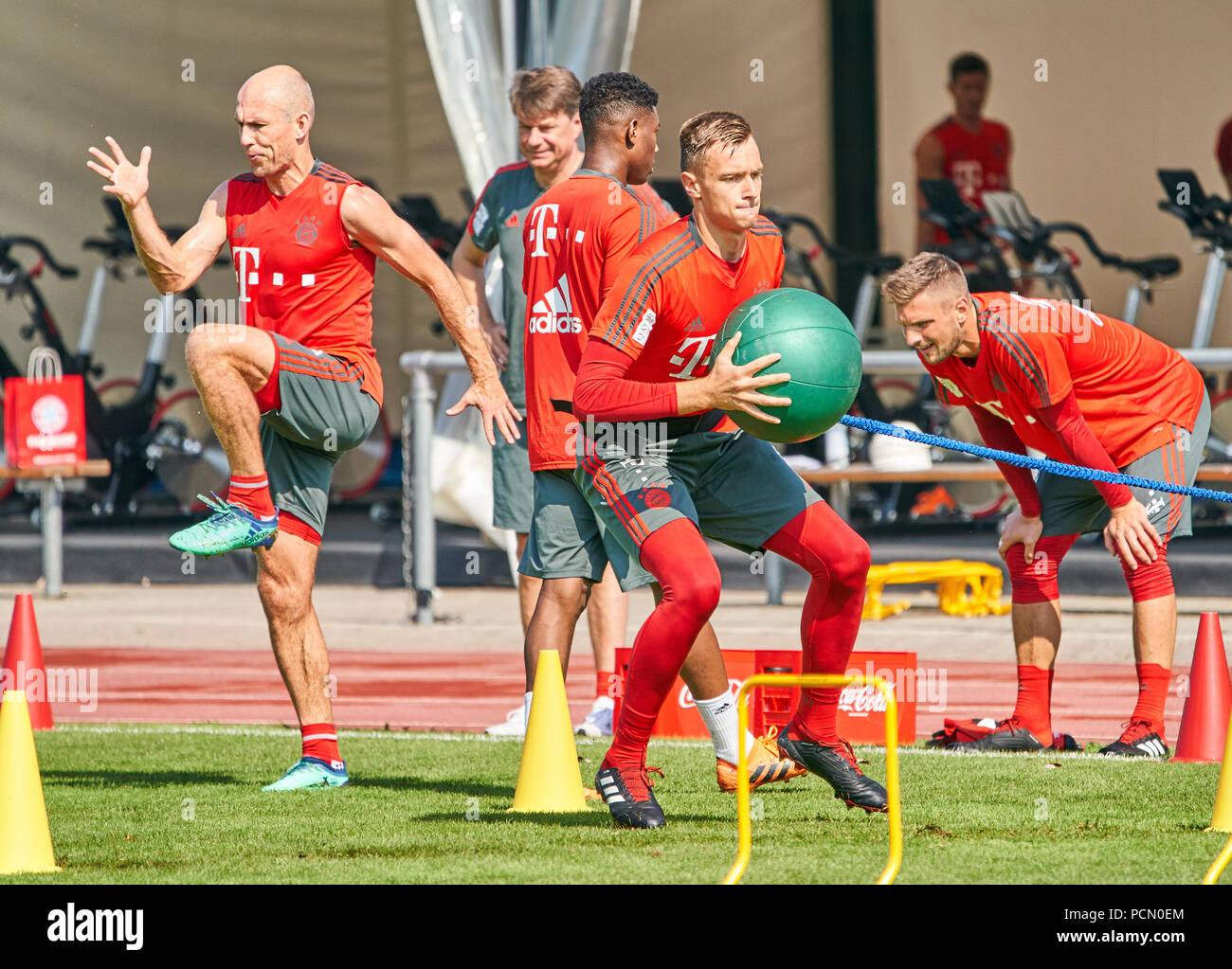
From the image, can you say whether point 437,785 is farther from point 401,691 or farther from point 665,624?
point 401,691

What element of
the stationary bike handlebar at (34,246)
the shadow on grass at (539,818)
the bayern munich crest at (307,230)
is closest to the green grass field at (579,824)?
the shadow on grass at (539,818)

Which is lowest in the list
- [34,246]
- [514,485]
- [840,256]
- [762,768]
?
[762,768]

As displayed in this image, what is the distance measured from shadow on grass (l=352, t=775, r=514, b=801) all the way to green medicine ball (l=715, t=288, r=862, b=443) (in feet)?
6.17

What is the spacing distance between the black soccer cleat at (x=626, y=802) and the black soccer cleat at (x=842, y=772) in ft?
1.61

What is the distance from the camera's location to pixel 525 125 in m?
Result: 8.05

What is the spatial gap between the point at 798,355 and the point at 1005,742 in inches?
107

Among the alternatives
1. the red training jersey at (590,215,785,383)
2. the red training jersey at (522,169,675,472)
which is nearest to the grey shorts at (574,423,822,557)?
the red training jersey at (590,215,785,383)

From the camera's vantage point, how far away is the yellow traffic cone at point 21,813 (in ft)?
17.7

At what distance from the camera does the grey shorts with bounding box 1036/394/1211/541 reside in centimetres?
752

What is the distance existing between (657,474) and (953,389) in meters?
2.03

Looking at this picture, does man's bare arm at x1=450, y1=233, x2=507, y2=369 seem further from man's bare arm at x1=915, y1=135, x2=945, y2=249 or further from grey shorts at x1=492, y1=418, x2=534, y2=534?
man's bare arm at x1=915, y1=135, x2=945, y2=249

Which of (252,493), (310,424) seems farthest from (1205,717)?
(252,493)

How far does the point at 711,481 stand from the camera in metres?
6.19

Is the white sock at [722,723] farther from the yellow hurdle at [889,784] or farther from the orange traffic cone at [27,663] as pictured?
the orange traffic cone at [27,663]
